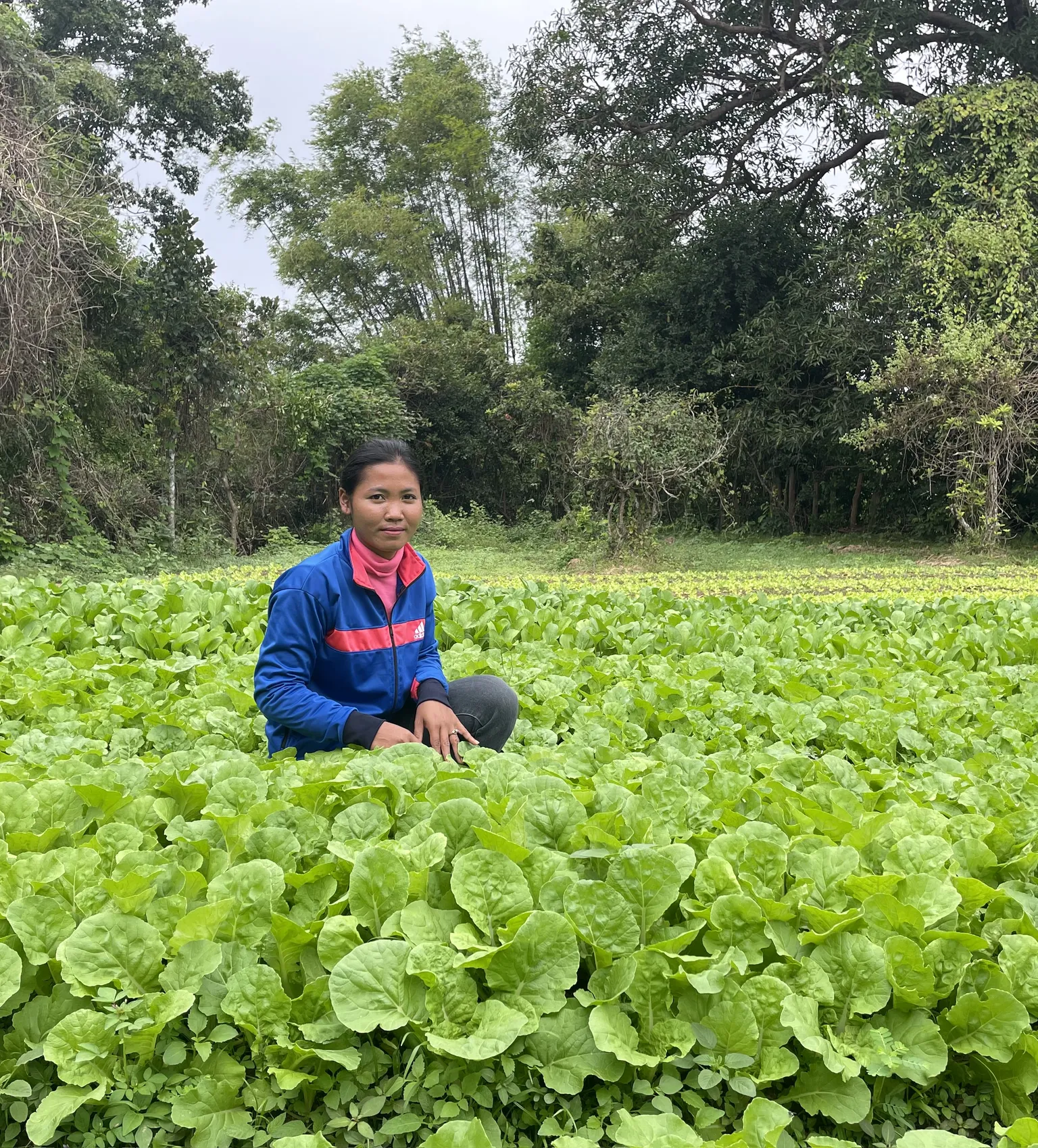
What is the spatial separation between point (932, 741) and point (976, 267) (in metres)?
15.4

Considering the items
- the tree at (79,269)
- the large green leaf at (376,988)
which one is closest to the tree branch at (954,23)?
the tree at (79,269)

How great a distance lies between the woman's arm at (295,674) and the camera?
2914 mm

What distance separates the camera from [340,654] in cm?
315

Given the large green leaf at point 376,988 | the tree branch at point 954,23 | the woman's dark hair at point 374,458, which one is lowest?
the large green leaf at point 376,988

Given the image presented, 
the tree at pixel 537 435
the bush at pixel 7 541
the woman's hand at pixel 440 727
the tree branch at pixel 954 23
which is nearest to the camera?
the woman's hand at pixel 440 727

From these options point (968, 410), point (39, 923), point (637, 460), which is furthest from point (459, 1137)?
point (968, 410)

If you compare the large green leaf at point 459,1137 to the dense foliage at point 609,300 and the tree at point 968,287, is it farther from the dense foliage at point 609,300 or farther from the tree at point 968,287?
the tree at point 968,287

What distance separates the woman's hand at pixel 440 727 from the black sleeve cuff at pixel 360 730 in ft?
0.61

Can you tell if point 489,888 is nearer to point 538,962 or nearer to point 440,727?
point 538,962

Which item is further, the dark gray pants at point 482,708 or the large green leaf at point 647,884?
the dark gray pants at point 482,708

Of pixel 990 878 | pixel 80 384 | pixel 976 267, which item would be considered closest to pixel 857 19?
pixel 976 267

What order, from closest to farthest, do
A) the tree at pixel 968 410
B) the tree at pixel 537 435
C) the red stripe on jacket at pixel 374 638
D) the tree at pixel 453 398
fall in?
the red stripe on jacket at pixel 374 638, the tree at pixel 968 410, the tree at pixel 537 435, the tree at pixel 453 398

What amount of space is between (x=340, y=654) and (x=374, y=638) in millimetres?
126

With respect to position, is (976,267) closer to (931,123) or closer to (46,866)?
(931,123)
